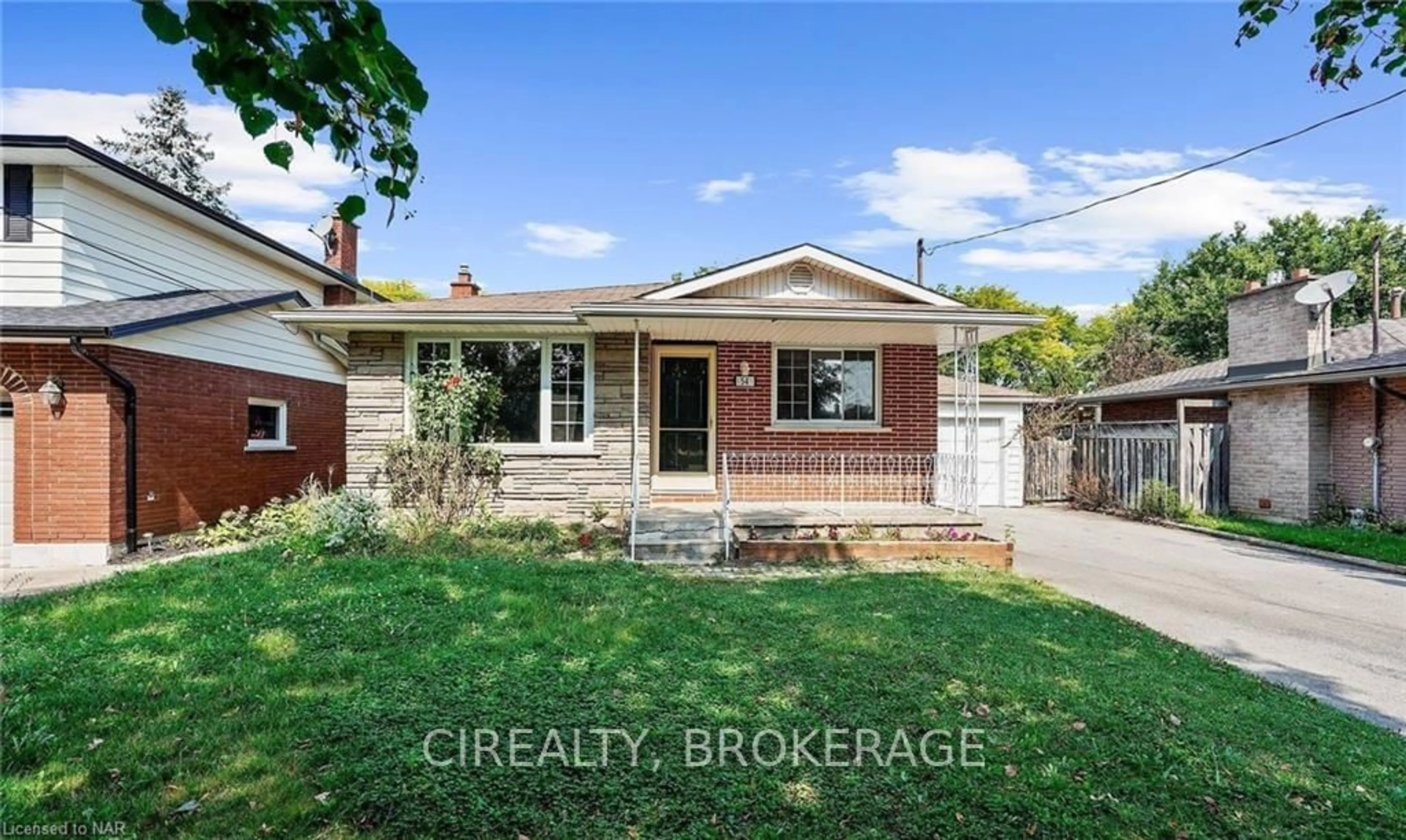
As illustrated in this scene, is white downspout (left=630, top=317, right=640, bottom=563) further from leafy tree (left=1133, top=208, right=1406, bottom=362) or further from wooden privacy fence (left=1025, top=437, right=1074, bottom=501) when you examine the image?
leafy tree (left=1133, top=208, right=1406, bottom=362)

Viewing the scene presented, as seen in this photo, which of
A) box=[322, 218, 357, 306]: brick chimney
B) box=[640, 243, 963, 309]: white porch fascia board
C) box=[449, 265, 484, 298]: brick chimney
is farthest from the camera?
box=[322, 218, 357, 306]: brick chimney

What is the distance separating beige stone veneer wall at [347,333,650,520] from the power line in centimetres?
912

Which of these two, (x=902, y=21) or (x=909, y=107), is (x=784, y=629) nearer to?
(x=902, y=21)

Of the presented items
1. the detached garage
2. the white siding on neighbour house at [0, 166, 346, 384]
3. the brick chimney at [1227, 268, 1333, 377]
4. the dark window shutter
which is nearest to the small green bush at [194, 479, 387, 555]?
the white siding on neighbour house at [0, 166, 346, 384]

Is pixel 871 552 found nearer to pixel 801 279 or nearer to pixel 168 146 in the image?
pixel 801 279

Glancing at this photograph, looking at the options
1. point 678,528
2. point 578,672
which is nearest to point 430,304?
point 678,528

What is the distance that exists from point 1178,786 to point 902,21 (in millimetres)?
11267

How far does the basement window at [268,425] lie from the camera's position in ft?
38.8

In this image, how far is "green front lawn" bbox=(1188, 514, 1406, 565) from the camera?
912 centimetres

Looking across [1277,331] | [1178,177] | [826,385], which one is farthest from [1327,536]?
[826,385]

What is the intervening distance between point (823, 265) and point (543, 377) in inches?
183

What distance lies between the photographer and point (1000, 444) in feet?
52.7

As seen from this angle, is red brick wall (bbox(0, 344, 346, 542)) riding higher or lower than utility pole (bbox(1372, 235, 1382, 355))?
lower

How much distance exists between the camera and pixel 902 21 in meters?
10.6
